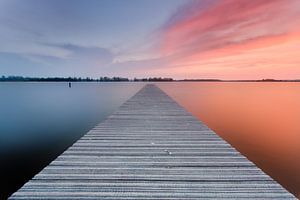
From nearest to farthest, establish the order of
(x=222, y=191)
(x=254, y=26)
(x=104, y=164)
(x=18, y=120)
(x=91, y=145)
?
(x=222, y=191)
(x=104, y=164)
(x=91, y=145)
(x=18, y=120)
(x=254, y=26)

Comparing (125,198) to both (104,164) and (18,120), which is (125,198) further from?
(18,120)

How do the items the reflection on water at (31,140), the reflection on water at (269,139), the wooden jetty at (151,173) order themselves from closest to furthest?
the wooden jetty at (151,173) → the reflection on water at (31,140) → the reflection on water at (269,139)

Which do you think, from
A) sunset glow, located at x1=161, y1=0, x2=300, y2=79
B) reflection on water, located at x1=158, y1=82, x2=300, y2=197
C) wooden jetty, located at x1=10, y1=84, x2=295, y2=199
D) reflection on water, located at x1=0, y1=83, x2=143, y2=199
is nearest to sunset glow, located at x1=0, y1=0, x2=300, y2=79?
sunset glow, located at x1=161, y1=0, x2=300, y2=79

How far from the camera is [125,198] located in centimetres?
246

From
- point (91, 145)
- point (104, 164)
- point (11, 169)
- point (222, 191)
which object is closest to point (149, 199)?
point (222, 191)

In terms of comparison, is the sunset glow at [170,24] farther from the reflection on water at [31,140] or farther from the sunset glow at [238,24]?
the reflection on water at [31,140]

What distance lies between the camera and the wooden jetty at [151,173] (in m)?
2.55

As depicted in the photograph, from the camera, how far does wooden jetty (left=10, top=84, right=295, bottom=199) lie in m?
2.55

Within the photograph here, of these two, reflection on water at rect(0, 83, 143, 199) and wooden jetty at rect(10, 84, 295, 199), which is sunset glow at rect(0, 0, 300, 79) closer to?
reflection on water at rect(0, 83, 143, 199)

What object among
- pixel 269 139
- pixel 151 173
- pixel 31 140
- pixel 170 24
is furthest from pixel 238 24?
pixel 151 173

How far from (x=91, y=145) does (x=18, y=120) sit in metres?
11.8

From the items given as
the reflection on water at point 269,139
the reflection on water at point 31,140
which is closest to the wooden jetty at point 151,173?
the reflection on water at point 31,140

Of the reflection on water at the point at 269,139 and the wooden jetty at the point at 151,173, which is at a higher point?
the wooden jetty at the point at 151,173

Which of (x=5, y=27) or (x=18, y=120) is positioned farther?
(x=5, y=27)
